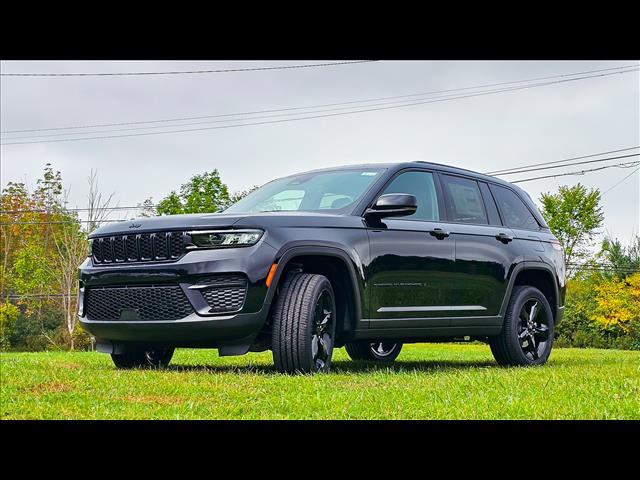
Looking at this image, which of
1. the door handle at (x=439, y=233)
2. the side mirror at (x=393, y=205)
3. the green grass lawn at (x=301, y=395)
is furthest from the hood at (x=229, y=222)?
the green grass lawn at (x=301, y=395)

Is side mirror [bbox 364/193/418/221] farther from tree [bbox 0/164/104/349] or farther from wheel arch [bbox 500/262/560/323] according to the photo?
tree [bbox 0/164/104/349]

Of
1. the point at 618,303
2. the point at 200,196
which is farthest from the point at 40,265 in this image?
the point at 618,303

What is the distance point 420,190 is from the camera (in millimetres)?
8484

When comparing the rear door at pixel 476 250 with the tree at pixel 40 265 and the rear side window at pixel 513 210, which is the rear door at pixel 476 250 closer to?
the rear side window at pixel 513 210

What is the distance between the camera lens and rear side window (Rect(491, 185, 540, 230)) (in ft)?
31.9

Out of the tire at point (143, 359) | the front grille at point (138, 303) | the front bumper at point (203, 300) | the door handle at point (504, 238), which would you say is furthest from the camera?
the door handle at point (504, 238)

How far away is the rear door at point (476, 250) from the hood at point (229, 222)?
156 centimetres

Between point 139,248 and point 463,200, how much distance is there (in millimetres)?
3660

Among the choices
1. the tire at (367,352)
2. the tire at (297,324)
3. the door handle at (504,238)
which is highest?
the door handle at (504,238)

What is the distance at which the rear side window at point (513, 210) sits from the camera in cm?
972

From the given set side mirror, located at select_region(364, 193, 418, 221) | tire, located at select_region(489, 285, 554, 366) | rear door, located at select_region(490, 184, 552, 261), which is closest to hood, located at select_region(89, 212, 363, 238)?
side mirror, located at select_region(364, 193, 418, 221)

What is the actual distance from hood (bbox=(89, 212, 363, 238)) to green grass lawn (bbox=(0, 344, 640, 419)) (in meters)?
1.19

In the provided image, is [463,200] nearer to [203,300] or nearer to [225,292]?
[225,292]
